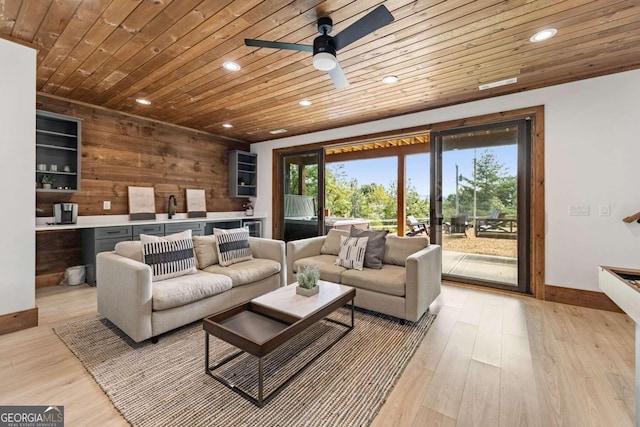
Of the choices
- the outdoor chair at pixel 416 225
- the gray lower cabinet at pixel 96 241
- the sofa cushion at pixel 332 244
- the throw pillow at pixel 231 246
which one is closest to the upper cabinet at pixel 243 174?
the gray lower cabinet at pixel 96 241

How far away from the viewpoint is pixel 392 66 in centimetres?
282

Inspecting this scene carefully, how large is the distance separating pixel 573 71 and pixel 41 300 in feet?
21.3

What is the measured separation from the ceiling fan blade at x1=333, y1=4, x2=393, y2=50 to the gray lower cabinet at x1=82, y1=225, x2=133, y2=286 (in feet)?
12.3

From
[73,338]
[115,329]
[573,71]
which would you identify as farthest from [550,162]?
[73,338]

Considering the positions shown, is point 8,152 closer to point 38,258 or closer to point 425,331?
point 38,258

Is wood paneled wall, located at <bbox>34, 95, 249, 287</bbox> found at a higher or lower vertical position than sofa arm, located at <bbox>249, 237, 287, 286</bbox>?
higher

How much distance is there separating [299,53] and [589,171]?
344cm

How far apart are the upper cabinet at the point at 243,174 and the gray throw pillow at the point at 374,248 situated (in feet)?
11.7

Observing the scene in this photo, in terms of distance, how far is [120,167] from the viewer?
4418mm

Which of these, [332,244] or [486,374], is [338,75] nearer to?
[332,244]

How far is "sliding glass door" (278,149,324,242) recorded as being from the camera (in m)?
5.41

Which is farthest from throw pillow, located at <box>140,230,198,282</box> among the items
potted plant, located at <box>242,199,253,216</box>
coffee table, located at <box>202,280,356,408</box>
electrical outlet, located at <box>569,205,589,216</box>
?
electrical outlet, located at <box>569,205,589,216</box>

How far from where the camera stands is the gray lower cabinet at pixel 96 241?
12.0 feet

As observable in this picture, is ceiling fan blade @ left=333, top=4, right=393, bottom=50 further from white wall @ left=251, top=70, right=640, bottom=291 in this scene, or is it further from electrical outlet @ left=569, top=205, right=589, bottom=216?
electrical outlet @ left=569, top=205, right=589, bottom=216
